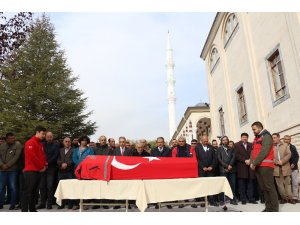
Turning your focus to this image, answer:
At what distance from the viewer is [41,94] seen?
60.8 ft

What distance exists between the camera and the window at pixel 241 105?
15.1m

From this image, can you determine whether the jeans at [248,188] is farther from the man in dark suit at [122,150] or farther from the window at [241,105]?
the window at [241,105]

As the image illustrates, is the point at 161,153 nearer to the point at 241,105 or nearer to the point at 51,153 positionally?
the point at 51,153

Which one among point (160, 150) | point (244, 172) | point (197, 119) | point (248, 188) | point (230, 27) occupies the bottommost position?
point (248, 188)

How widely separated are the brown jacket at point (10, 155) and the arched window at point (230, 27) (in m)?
12.7

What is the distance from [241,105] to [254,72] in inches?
109

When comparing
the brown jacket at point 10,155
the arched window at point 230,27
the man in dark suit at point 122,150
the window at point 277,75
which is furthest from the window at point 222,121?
the brown jacket at point 10,155

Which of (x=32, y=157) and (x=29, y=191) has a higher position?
(x=32, y=157)

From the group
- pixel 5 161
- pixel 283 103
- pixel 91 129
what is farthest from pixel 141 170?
pixel 91 129

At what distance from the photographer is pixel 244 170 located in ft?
25.5

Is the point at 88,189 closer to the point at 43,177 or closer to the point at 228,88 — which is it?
the point at 43,177

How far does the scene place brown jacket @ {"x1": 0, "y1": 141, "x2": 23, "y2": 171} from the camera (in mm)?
7371

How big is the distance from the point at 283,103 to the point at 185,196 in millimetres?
7214

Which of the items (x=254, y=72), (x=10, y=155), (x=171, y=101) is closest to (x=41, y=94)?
(x=10, y=155)
